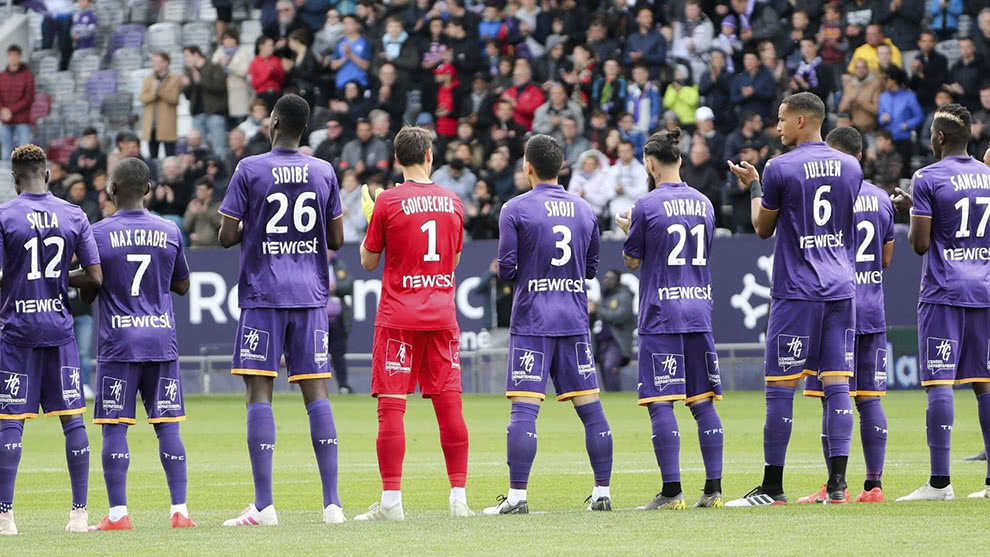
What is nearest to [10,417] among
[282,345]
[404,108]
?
[282,345]

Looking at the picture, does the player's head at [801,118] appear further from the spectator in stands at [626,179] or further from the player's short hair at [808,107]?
the spectator in stands at [626,179]

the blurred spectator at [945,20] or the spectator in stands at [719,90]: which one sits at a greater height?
the blurred spectator at [945,20]

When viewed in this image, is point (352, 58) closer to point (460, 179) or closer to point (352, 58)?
point (352, 58)

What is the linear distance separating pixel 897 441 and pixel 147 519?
856 centimetres

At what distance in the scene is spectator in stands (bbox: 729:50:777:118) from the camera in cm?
2697

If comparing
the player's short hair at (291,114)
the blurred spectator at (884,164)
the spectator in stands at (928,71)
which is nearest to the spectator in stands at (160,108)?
the blurred spectator at (884,164)

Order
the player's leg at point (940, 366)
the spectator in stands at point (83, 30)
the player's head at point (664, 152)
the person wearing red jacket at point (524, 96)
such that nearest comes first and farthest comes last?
the player's head at point (664, 152) < the player's leg at point (940, 366) < the person wearing red jacket at point (524, 96) < the spectator in stands at point (83, 30)

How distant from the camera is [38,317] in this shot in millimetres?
10867

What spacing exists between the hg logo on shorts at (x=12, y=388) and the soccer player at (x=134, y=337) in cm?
47

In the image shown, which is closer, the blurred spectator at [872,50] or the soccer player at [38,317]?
the soccer player at [38,317]

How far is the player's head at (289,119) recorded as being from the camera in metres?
10.8

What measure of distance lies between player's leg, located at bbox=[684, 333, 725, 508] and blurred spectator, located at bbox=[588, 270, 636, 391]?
1340 centimetres

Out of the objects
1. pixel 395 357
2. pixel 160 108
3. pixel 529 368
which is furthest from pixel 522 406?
pixel 160 108

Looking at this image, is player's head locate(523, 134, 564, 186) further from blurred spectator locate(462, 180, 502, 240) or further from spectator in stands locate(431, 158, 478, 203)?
spectator in stands locate(431, 158, 478, 203)
